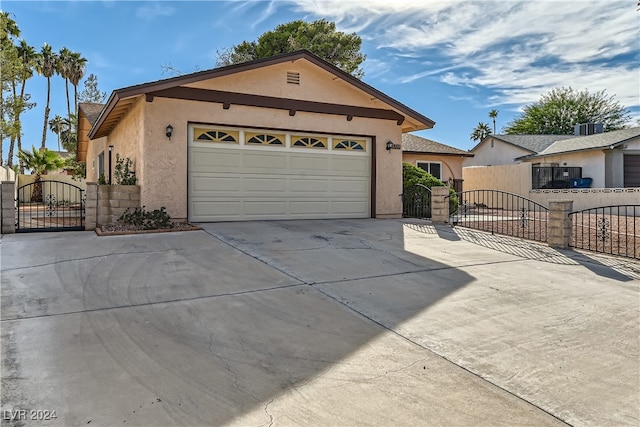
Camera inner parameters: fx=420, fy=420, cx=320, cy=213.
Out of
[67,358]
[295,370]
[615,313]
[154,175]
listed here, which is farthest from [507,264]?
[154,175]

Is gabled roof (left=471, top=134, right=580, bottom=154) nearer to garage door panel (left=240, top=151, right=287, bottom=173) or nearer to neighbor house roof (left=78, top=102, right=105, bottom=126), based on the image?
garage door panel (left=240, top=151, right=287, bottom=173)

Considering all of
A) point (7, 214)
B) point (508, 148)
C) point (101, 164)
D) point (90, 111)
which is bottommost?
point (7, 214)

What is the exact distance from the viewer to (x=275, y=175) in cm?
1152

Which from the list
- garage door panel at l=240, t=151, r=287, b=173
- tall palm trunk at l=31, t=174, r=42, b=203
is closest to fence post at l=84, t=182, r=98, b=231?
garage door panel at l=240, t=151, r=287, b=173

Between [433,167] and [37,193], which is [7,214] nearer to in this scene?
[433,167]

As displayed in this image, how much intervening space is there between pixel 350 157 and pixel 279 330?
30.0 ft

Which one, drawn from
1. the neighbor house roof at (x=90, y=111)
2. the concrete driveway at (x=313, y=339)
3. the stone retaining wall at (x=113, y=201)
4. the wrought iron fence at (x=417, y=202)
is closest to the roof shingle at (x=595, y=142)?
the wrought iron fence at (x=417, y=202)

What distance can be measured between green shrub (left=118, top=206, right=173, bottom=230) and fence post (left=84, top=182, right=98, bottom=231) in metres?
0.62

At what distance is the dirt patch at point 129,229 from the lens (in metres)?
8.91

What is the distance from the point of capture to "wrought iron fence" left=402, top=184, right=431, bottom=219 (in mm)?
13305

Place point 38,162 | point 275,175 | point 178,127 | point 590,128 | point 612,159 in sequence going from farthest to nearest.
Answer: point 590,128
point 38,162
point 612,159
point 275,175
point 178,127

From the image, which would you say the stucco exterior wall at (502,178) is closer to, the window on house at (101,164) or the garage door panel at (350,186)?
the garage door panel at (350,186)

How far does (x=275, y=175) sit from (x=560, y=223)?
691cm

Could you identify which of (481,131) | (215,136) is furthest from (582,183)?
(481,131)
